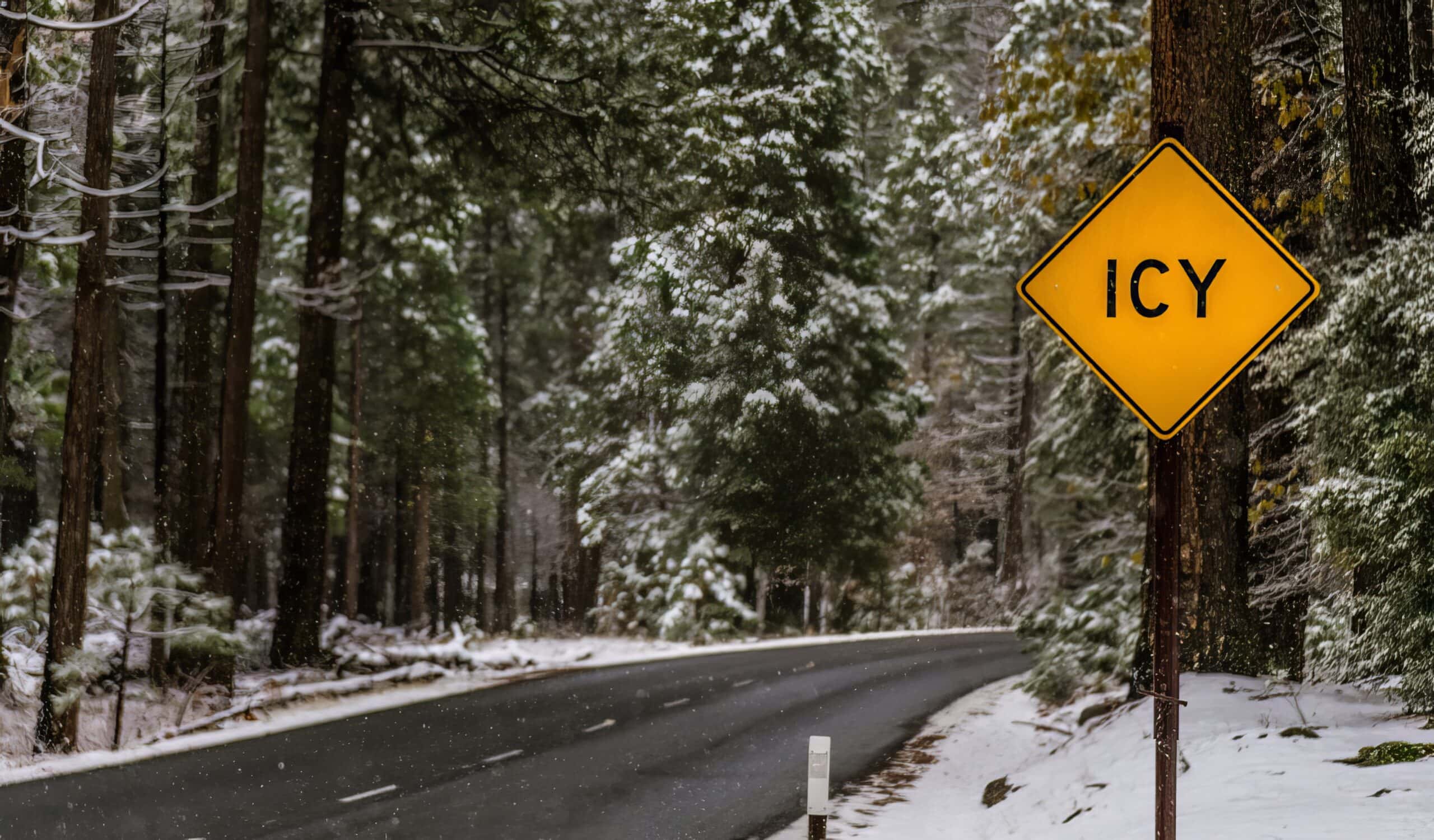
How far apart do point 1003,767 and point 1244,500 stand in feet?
11.2

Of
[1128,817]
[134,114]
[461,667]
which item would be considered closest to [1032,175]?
[1128,817]

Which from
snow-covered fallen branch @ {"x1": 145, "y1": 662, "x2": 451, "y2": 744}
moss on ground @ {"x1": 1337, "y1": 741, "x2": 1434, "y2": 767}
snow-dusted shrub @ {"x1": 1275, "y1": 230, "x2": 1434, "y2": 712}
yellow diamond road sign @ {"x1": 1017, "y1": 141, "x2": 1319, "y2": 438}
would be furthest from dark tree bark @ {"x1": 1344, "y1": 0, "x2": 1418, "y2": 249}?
snow-covered fallen branch @ {"x1": 145, "y1": 662, "x2": 451, "y2": 744}

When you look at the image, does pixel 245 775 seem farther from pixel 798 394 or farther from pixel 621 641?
pixel 798 394

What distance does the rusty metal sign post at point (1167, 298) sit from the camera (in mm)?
4711

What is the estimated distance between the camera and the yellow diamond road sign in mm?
4742

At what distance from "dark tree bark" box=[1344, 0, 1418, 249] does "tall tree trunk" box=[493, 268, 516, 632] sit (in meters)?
8.44

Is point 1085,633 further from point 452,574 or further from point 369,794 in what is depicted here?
point 369,794

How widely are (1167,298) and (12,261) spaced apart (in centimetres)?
1418

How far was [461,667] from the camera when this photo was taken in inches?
583

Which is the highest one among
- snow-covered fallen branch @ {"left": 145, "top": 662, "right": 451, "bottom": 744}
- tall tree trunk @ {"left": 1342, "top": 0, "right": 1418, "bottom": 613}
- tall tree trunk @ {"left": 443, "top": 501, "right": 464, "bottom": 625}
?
tall tree trunk @ {"left": 1342, "top": 0, "right": 1418, "bottom": 613}

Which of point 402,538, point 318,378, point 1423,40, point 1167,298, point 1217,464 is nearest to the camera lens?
point 1167,298

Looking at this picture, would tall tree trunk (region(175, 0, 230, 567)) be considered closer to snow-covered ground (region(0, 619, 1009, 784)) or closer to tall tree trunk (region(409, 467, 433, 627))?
snow-covered ground (region(0, 619, 1009, 784))

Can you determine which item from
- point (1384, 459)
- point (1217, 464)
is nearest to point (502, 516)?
point (1217, 464)

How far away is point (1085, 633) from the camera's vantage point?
1229 cm
